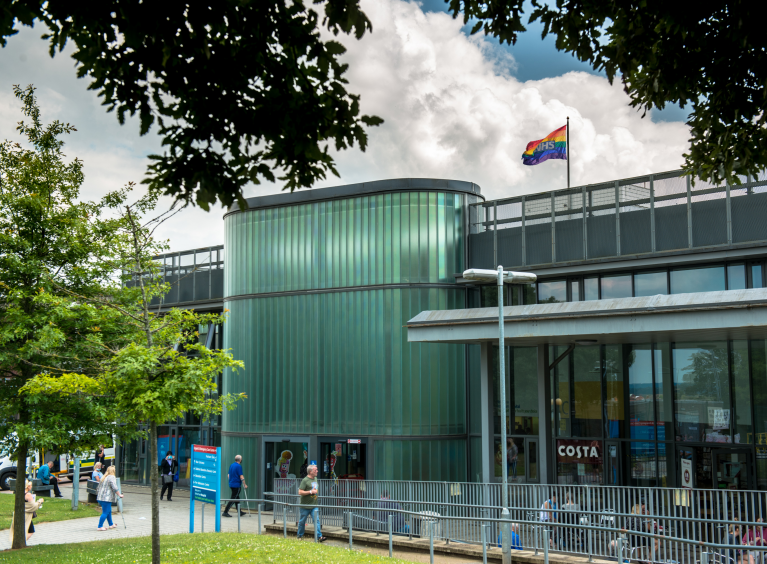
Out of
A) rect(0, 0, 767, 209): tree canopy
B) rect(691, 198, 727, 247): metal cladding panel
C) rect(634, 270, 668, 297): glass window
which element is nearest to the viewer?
rect(0, 0, 767, 209): tree canopy

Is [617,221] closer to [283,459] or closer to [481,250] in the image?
[481,250]

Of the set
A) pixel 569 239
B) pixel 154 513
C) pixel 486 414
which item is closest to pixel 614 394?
pixel 486 414

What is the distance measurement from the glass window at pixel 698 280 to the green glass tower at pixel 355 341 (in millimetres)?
6384

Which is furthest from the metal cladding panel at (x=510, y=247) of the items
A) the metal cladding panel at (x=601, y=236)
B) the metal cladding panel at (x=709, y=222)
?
the metal cladding panel at (x=709, y=222)

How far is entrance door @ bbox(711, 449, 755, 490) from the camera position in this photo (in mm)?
17577

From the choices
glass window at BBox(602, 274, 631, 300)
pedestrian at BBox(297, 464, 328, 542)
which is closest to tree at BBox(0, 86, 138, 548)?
pedestrian at BBox(297, 464, 328, 542)

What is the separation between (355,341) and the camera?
2334 centimetres

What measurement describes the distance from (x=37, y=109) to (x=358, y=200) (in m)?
10.1

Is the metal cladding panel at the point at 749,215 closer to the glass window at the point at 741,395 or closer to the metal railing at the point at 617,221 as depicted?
the metal railing at the point at 617,221

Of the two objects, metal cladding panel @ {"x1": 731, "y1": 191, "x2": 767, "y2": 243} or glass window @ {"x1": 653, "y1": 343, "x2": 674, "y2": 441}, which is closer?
metal cladding panel @ {"x1": 731, "y1": 191, "x2": 767, "y2": 243}

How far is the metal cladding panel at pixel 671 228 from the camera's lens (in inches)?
752

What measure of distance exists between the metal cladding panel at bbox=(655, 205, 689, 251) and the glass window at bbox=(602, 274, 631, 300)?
1339mm

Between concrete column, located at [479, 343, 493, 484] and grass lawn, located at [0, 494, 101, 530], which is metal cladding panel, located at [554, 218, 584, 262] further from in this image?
grass lawn, located at [0, 494, 101, 530]

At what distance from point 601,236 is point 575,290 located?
5.67 feet
